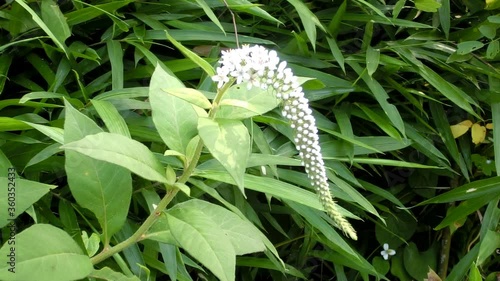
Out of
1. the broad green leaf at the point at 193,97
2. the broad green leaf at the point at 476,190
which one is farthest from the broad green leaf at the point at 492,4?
the broad green leaf at the point at 193,97

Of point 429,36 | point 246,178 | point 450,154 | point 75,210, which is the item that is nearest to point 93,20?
point 75,210

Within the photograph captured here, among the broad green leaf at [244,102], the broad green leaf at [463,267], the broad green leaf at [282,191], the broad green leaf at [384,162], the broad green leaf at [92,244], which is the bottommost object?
the broad green leaf at [463,267]

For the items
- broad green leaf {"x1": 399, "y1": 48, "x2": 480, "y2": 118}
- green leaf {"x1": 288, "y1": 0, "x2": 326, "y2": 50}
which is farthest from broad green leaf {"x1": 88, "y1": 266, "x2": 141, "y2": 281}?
broad green leaf {"x1": 399, "y1": 48, "x2": 480, "y2": 118}

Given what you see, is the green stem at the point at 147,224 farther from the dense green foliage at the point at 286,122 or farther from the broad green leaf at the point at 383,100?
the broad green leaf at the point at 383,100

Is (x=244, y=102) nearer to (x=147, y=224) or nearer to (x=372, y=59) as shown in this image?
(x=147, y=224)

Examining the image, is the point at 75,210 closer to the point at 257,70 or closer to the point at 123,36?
the point at 123,36

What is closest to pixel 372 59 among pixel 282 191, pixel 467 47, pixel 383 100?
pixel 383 100

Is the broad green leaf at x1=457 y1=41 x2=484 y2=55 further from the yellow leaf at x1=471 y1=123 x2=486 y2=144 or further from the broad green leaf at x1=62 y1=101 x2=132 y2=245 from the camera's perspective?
the broad green leaf at x1=62 y1=101 x2=132 y2=245
